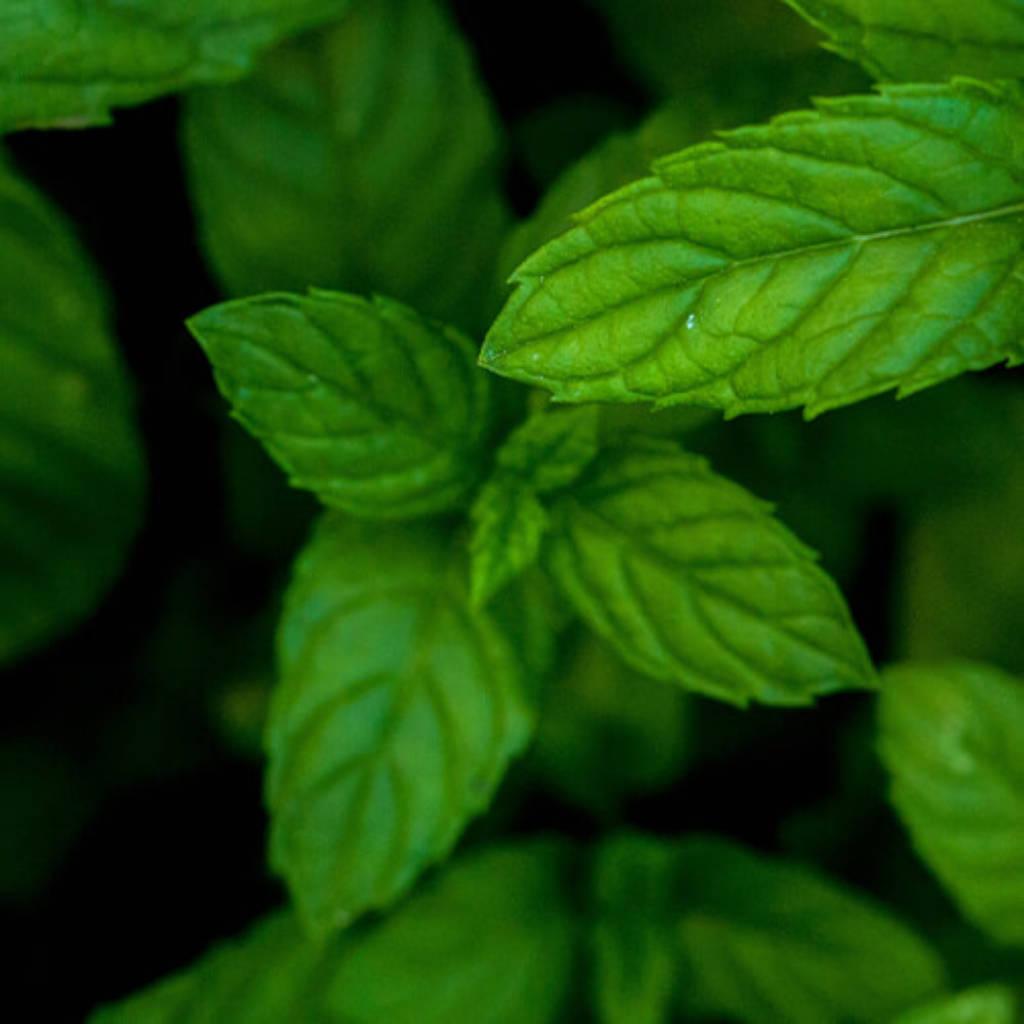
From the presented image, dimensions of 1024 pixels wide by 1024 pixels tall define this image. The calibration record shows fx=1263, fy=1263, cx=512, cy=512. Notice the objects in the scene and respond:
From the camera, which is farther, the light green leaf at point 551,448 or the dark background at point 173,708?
the dark background at point 173,708

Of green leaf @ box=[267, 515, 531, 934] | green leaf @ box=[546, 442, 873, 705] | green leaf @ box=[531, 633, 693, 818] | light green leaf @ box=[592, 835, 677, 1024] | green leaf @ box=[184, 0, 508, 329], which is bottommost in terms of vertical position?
light green leaf @ box=[592, 835, 677, 1024]

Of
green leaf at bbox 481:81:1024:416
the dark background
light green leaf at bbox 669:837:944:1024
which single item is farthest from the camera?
the dark background

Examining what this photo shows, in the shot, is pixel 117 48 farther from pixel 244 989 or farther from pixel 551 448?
pixel 244 989

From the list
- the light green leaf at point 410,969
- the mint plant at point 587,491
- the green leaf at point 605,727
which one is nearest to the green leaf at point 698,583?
the mint plant at point 587,491

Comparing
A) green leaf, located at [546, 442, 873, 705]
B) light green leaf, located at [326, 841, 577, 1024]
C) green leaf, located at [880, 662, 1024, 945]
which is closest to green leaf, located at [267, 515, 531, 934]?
green leaf, located at [546, 442, 873, 705]

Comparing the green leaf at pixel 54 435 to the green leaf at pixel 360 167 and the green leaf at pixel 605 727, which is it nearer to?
the green leaf at pixel 360 167

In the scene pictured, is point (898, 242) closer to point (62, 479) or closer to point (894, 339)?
point (894, 339)

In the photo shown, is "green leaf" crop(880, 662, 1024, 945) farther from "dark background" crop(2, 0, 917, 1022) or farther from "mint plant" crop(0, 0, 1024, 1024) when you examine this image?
"dark background" crop(2, 0, 917, 1022)
